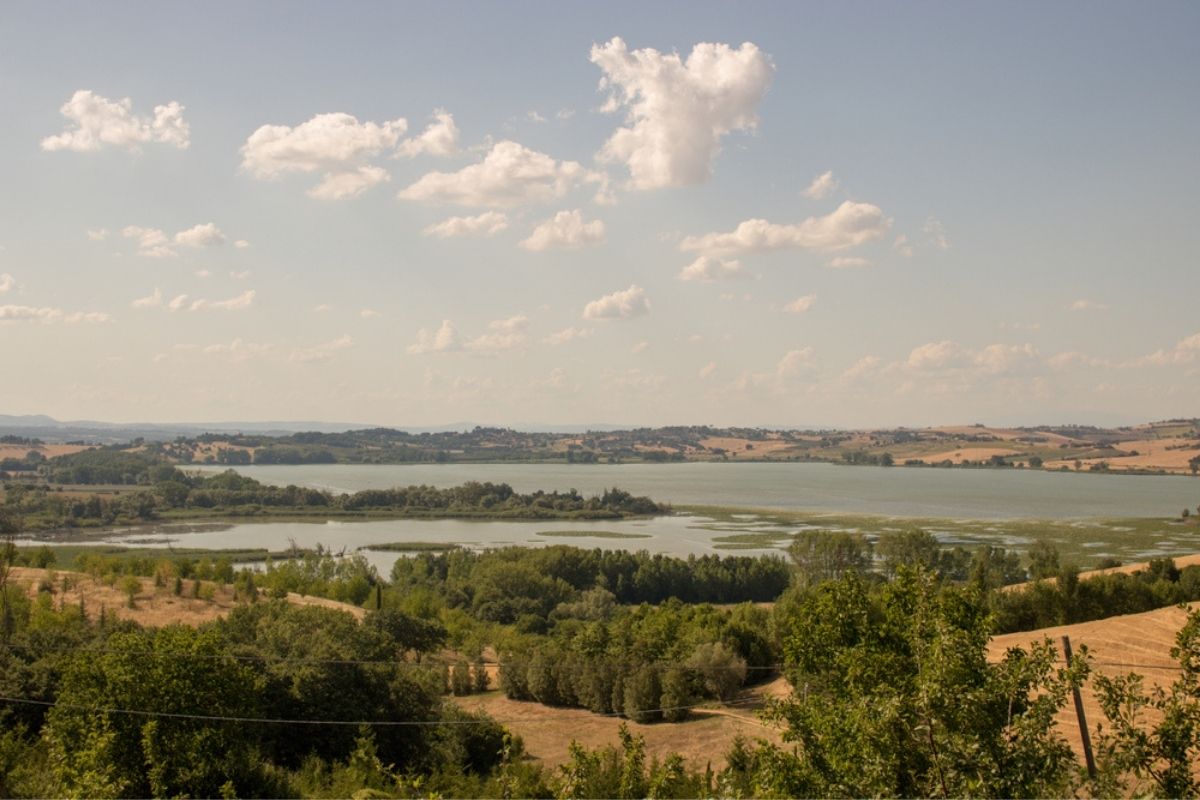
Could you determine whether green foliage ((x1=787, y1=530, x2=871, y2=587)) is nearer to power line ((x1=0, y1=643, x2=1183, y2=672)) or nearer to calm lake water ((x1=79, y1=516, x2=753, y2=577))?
calm lake water ((x1=79, y1=516, x2=753, y2=577))

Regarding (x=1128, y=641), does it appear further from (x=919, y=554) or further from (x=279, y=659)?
(x=919, y=554)

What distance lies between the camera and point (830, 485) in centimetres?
12850

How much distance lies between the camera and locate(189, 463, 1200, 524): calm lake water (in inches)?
3615

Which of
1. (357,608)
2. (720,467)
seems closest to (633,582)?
(357,608)

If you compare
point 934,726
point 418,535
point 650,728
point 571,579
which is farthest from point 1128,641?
point 418,535

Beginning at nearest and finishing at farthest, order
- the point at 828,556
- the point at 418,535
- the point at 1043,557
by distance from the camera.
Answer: the point at 1043,557 → the point at 828,556 → the point at 418,535

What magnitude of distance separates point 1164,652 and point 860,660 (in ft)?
59.3

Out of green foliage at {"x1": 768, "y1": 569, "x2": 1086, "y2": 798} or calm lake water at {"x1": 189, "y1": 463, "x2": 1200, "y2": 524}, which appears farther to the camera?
calm lake water at {"x1": 189, "y1": 463, "x2": 1200, "y2": 524}

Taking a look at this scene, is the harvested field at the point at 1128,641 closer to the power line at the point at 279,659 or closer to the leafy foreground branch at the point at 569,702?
the power line at the point at 279,659

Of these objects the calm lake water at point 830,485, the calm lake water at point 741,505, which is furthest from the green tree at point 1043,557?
the calm lake water at point 830,485

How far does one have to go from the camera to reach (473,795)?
16.8 metres

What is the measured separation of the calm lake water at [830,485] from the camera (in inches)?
3615

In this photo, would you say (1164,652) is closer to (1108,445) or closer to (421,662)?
(421,662)

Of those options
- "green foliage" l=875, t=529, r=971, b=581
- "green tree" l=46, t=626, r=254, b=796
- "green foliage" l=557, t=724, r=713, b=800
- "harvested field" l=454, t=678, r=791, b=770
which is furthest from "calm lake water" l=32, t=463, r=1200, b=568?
"green foliage" l=557, t=724, r=713, b=800
